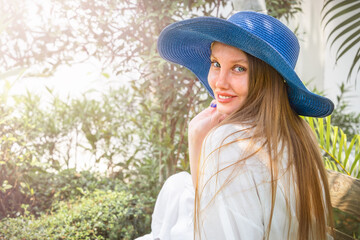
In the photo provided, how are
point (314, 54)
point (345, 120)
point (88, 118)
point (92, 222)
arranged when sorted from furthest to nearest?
1. point (314, 54)
2. point (345, 120)
3. point (88, 118)
4. point (92, 222)

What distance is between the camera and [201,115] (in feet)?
5.18

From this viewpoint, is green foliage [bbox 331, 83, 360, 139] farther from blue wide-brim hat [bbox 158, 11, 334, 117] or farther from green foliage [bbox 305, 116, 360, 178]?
blue wide-brim hat [bbox 158, 11, 334, 117]

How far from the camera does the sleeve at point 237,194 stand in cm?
108

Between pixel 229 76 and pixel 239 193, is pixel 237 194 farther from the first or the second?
pixel 229 76

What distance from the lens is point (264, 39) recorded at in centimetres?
126

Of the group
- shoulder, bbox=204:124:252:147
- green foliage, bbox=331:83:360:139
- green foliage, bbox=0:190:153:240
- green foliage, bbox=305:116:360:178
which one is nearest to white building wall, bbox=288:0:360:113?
green foliage, bbox=331:83:360:139

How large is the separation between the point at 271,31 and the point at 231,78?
0.23m

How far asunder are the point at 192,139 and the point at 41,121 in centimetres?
241

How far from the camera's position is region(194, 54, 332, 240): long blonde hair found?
1.17 m

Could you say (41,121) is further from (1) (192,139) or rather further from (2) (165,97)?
(1) (192,139)

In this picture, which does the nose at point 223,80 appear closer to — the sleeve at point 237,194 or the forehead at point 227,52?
the forehead at point 227,52

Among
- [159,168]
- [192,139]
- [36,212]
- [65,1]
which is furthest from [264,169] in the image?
[65,1]

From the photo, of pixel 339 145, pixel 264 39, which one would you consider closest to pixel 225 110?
pixel 264 39

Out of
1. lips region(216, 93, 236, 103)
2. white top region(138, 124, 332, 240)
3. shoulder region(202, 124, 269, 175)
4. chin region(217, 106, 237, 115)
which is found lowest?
white top region(138, 124, 332, 240)
